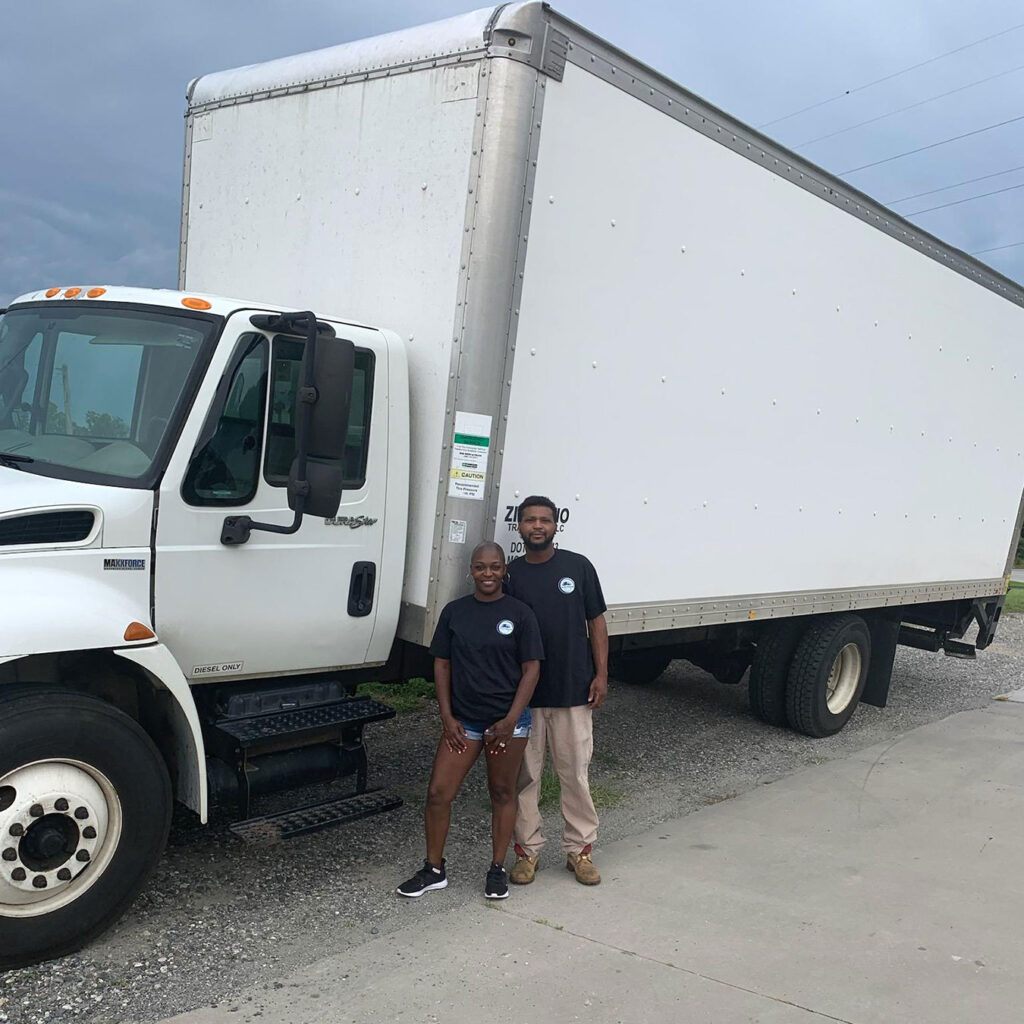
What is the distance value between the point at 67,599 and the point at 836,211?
16.9ft

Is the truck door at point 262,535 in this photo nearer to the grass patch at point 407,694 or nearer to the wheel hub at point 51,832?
the wheel hub at point 51,832

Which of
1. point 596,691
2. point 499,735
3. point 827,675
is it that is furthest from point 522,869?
point 827,675

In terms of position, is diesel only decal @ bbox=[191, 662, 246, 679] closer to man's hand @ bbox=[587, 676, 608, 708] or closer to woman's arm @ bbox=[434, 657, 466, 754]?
woman's arm @ bbox=[434, 657, 466, 754]

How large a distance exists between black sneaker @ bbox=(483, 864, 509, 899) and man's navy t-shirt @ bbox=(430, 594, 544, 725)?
2.15ft

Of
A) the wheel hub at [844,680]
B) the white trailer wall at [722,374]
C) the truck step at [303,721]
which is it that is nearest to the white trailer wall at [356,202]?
the white trailer wall at [722,374]

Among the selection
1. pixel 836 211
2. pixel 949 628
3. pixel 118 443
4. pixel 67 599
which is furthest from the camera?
pixel 949 628

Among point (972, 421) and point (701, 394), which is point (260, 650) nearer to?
point (701, 394)

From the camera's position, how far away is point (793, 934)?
4.46m

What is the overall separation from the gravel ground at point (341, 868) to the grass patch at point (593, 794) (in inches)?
0.9

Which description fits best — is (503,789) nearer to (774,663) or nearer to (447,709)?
(447,709)

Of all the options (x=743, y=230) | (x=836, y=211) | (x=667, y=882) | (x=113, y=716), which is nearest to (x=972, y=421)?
(x=836, y=211)

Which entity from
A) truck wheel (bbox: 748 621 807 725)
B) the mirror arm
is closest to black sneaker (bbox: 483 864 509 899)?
the mirror arm

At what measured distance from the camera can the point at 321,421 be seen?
4008 mm

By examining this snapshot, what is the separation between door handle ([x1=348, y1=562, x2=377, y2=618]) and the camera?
4.67m
